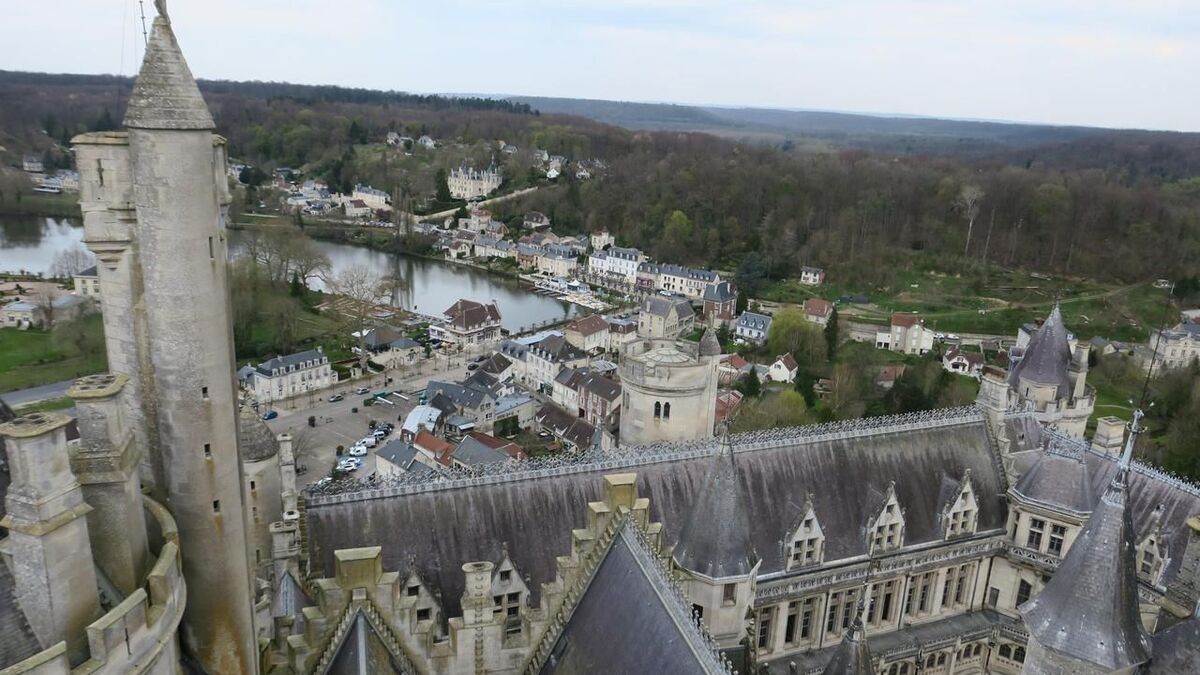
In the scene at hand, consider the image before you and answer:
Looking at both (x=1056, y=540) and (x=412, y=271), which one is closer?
(x=1056, y=540)

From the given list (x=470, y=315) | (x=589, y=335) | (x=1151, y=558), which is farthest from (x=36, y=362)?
(x=1151, y=558)

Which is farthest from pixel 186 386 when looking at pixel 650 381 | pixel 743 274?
pixel 743 274

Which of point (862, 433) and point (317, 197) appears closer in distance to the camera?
point (862, 433)

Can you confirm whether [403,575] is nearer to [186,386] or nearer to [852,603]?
[186,386]

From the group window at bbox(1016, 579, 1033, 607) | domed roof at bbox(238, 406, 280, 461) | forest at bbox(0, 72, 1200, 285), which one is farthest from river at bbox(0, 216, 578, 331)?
domed roof at bbox(238, 406, 280, 461)

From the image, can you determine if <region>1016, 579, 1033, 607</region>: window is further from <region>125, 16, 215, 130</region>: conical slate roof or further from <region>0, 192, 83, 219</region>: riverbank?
<region>0, 192, 83, 219</region>: riverbank

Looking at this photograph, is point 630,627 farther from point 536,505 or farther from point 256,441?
point 256,441

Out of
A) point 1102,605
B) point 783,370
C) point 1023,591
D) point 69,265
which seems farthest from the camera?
point 69,265
